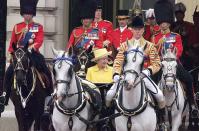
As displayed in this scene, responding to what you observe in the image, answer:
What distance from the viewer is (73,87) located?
14312 mm

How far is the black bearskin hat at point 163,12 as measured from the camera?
1736 centimetres

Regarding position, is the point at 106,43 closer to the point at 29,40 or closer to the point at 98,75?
the point at 29,40

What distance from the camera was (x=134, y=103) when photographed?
1396cm

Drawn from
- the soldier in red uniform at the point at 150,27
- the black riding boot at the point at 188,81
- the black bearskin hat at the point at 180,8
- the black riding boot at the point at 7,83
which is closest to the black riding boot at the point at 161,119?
the black riding boot at the point at 188,81

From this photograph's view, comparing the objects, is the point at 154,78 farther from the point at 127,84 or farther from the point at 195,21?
the point at 195,21

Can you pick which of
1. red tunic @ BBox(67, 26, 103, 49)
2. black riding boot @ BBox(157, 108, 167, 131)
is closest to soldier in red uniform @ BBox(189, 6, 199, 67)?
red tunic @ BBox(67, 26, 103, 49)

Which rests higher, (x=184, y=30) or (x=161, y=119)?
(x=184, y=30)

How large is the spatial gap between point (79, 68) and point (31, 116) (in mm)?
1260

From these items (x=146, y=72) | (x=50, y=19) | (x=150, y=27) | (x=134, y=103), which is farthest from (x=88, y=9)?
(x=50, y=19)

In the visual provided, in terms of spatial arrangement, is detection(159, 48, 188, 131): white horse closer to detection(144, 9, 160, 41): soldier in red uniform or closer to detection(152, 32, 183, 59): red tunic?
detection(152, 32, 183, 59): red tunic

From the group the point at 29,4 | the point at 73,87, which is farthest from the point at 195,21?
the point at 73,87

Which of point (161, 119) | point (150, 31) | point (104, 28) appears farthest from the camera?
point (150, 31)

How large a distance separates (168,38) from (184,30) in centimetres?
321

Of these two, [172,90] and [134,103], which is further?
[172,90]
